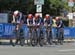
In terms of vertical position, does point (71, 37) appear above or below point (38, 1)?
below

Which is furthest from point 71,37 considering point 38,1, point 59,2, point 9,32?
point 59,2

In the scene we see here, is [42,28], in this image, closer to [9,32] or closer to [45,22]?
[45,22]

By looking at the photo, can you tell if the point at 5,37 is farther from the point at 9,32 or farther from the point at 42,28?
the point at 42,28

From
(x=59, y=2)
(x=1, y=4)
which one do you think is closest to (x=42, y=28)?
(x=1, y=4)

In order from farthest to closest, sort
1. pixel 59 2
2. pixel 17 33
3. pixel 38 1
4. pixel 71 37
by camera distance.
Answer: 1. pixel 59 2
2. pixel 71 37
3. pixel 38 1
4. pixel 17 33

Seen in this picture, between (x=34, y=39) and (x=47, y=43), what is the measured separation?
67.8 inches

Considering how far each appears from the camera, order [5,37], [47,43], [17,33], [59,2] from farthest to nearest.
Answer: [59,2], [5,37], [47,43], [17,33]

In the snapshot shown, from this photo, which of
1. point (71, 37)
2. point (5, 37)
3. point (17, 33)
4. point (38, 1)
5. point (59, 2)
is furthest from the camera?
point (59, 2)

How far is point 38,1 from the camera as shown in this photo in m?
25.9

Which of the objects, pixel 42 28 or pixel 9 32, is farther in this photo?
pixel 9 32

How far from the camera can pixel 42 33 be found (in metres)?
21.0

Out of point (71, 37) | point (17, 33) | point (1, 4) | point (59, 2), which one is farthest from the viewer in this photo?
point (59, 2)

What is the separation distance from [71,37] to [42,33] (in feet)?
23.8

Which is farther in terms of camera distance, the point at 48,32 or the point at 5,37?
the point at 5,37
